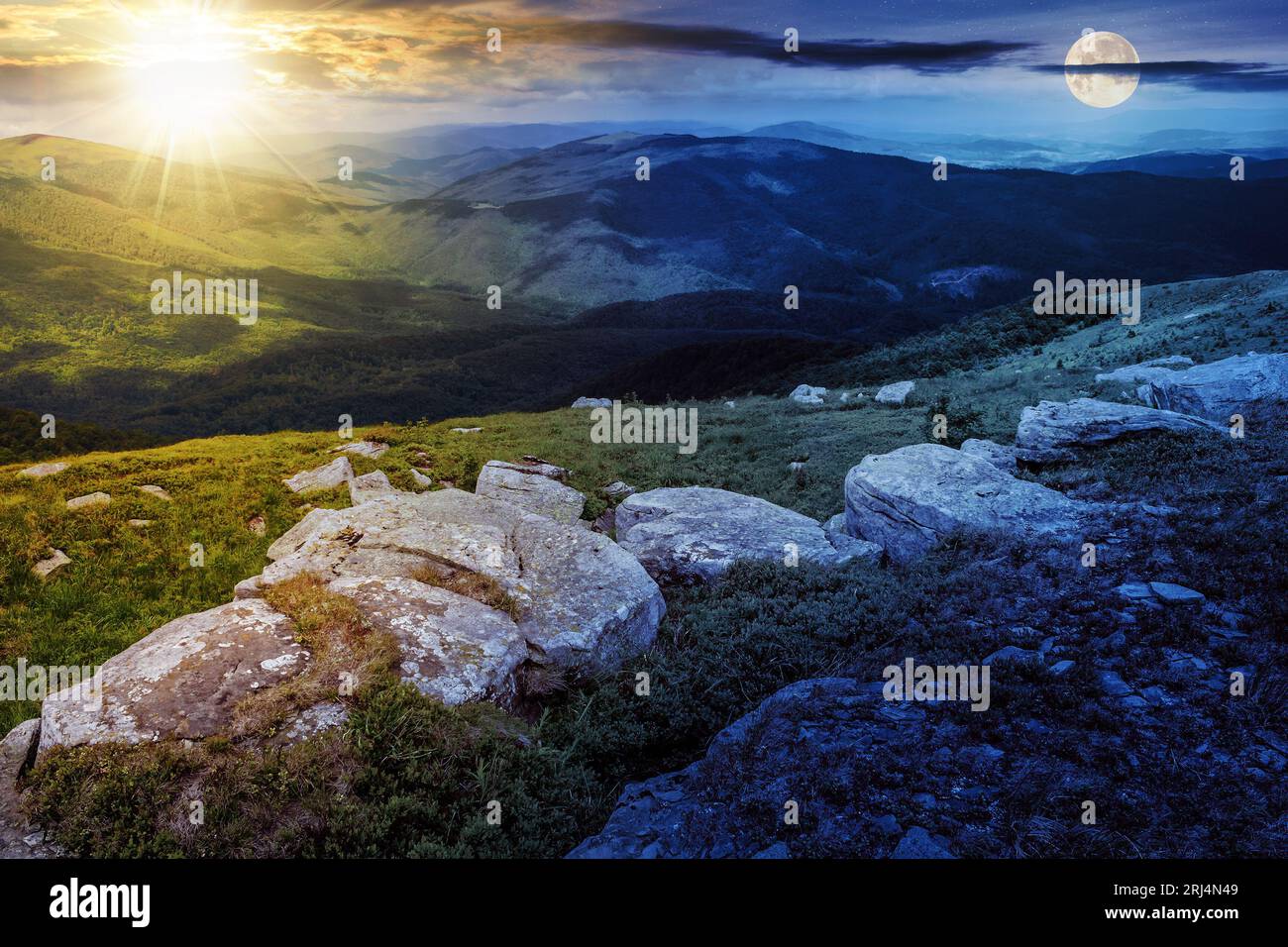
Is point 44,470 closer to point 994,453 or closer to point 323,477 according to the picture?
point 323,477

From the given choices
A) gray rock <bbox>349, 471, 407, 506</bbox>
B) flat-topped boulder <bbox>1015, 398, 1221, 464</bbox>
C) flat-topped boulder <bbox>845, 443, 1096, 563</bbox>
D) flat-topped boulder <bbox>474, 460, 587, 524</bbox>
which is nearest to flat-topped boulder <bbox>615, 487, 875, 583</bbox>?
flat-topped boulder <bbox>845, 443, 1096, 563</bbox>

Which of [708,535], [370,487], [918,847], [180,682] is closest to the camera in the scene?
[918,847]

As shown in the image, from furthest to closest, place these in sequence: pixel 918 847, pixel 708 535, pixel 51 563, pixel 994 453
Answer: pixel 994 453, pixel 708 535, pixel 51 563, pixel 918 847

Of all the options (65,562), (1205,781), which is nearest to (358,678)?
(1205,781)

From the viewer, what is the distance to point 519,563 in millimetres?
10750

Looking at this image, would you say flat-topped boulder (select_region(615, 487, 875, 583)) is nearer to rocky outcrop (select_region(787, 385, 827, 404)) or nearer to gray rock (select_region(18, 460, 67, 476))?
gray rock (select_region(18, 460, 67, 476))

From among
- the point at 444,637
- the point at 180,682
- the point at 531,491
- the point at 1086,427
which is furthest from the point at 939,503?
the point at 180,682

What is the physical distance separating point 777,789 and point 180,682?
597 centimetres

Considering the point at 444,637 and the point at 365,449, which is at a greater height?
the point at 365,449

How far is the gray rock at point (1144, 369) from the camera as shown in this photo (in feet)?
74.2

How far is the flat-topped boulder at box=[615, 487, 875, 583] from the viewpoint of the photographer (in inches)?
479

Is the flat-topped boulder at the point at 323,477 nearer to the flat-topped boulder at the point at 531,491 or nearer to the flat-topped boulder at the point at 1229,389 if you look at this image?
the flat-topped boulder at the point at 531,491

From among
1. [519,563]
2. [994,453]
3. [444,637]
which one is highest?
[994,453]
